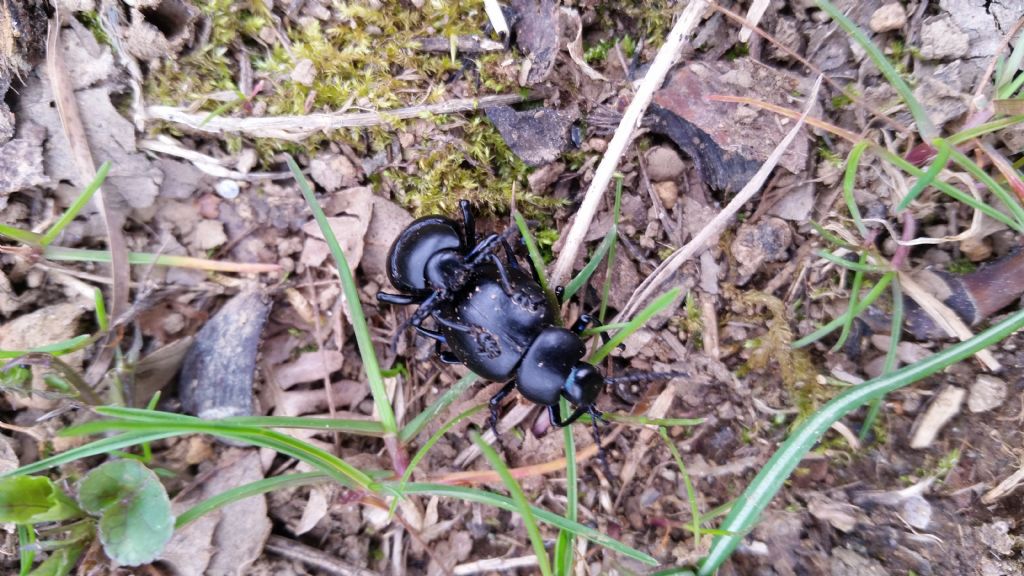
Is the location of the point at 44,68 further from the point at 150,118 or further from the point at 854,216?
the point at 854,216

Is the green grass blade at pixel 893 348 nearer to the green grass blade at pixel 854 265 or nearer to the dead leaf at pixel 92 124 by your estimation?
the green grass blade at pixel 854 265

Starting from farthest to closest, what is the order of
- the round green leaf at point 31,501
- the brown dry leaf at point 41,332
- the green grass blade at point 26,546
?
the brown dry leaf at point 41,332, the green grass blade at point 26,546, the round green leaf at point 31,501

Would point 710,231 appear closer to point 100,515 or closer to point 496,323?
point 496,323

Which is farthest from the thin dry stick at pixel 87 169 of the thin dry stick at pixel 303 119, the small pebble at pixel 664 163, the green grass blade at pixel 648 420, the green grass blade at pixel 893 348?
the green grass blade at pixel 893 348

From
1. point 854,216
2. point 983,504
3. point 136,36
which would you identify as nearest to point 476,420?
point 854,216

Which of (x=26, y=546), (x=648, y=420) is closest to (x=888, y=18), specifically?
(x=648, y=420)

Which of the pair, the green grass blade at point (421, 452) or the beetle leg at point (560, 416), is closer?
the green grass blade at point (421, 452)

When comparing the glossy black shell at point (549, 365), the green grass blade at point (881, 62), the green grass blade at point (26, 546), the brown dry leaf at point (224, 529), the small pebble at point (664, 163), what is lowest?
the brown dry leaf at point (224, 529)
